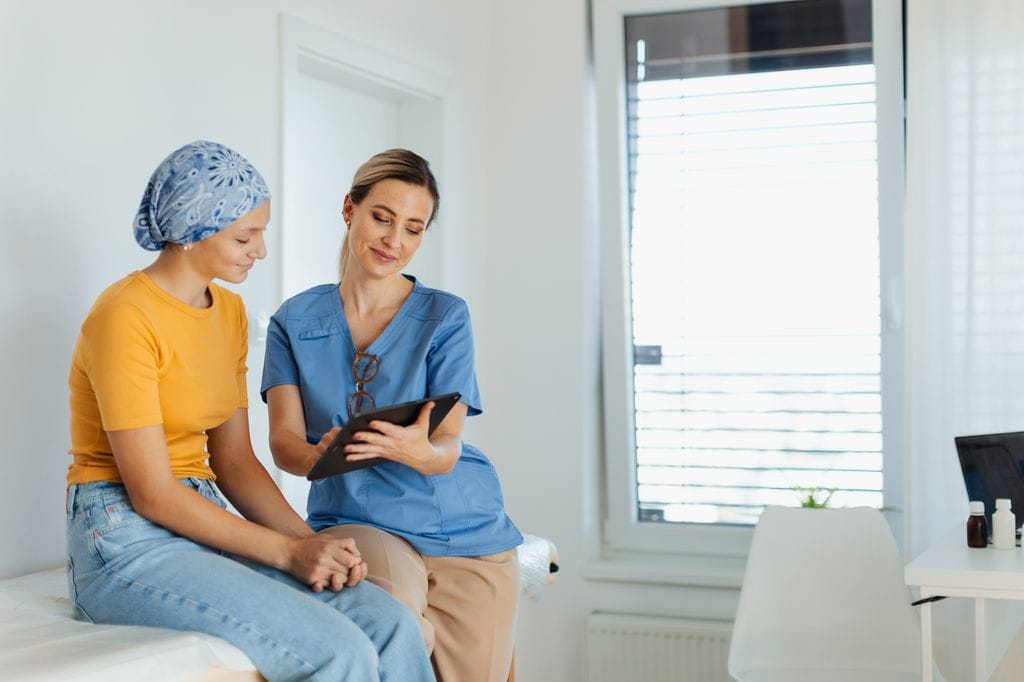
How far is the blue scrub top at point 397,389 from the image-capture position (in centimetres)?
203

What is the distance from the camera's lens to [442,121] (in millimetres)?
3594

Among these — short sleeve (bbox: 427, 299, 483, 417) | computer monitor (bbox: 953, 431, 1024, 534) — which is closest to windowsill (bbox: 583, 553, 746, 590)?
computer monitor (bbox: 953, 431, 1024, 534)

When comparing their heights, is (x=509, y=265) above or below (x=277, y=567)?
above

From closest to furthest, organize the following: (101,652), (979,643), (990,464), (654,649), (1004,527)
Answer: (101,652)
(979,643)
(1004,527)
(990,464)
(654,649)

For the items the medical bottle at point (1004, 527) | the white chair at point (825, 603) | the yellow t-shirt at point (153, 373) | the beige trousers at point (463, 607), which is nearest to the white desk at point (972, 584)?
the medical bottle at point (1004, 527)

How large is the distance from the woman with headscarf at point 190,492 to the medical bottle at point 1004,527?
1331 millimetres

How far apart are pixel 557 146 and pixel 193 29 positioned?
58.7 inches

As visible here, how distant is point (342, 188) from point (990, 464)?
1.84 meters

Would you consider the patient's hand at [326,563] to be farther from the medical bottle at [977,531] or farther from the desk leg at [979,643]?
the medical bottle at [977,531]

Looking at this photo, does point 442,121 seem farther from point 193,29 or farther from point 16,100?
point 16,100

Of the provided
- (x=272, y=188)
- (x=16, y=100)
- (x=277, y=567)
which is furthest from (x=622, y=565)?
(x=16, y=100)

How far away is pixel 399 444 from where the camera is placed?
1.83 meters

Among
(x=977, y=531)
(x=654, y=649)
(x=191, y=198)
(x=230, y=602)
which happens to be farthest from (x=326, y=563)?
(x=654, y=649)

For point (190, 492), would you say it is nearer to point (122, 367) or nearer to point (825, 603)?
point (122, 367)
